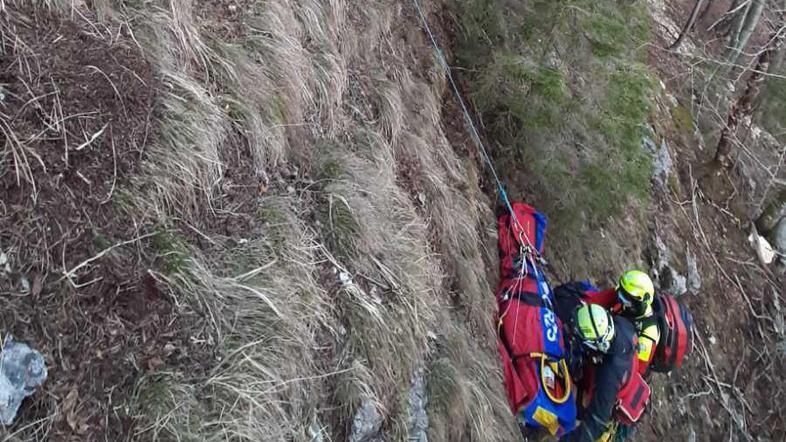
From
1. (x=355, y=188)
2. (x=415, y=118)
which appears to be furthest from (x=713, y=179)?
(x=355, y=188)

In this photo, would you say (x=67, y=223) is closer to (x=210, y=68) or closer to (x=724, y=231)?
(x=210, y=68)

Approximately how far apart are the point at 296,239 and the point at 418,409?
4.75 ft

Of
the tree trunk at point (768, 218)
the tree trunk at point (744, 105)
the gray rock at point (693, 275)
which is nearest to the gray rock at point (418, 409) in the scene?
the gray rock at point (693, 275)

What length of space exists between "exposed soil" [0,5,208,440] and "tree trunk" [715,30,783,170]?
37.2 ft

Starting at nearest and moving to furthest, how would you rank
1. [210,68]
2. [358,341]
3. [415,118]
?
[358,341] → [210,68] → [415,118]

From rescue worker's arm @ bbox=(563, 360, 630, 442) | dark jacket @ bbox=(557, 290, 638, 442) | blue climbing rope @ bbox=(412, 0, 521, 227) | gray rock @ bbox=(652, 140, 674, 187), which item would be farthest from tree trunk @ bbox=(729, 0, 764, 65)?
rescue worker's arm @ bbox=(563, 360, 630, 442)

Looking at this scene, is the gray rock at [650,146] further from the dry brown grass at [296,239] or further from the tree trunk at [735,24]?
the tree trunk at [735,24]

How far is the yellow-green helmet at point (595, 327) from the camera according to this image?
5426 millimetres

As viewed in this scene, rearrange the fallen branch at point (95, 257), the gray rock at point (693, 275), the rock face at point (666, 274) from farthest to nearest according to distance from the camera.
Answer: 1. the gray rock at point (693, 275)
2. the rock face at point (666, 274)
3. the fallen branch at point (95, 257)

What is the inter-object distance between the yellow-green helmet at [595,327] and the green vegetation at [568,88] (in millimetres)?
1834

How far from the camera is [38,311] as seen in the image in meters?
2.75

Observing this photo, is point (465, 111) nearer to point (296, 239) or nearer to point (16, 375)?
point (296, 239)

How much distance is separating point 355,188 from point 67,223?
6.75 ft

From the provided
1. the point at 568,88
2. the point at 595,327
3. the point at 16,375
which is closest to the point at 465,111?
the point at 568,88
